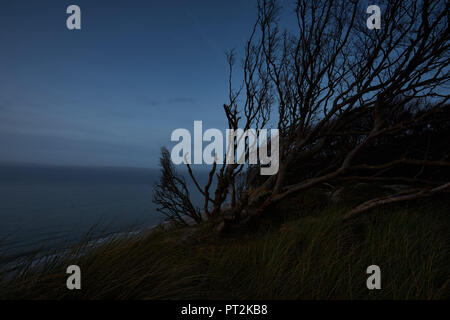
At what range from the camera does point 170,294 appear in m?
1.41

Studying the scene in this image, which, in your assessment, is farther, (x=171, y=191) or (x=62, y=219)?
(x=62, y=219)

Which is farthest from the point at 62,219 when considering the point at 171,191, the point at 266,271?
the point at 266,271

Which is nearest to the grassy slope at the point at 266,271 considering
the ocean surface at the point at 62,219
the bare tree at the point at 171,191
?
the ocean surface at the point at 62,219

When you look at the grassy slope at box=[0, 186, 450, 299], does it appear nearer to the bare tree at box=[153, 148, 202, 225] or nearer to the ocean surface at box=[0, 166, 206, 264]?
the ocean surface at box=[0, 166, 206, 264]

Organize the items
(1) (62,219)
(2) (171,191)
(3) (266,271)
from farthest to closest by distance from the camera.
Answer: (1) (62,219), (2) (171,191), (3) (266,271)

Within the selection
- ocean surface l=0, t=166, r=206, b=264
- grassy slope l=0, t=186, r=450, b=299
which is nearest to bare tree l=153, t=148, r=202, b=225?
ocean surface l=0, t=166, r=206, b=264

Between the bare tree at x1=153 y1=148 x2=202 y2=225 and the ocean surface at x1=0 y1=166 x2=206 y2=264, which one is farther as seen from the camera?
the bare tree at x1=153 y1=148 x2=202 y2=225

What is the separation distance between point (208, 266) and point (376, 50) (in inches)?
156

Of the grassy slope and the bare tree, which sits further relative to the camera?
the bare tree

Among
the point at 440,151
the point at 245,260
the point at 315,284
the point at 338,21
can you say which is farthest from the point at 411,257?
the point at 440,151

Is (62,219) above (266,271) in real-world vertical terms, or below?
below

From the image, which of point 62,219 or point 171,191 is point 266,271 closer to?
point 171,191

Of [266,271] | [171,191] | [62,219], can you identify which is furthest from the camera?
[62,219]
